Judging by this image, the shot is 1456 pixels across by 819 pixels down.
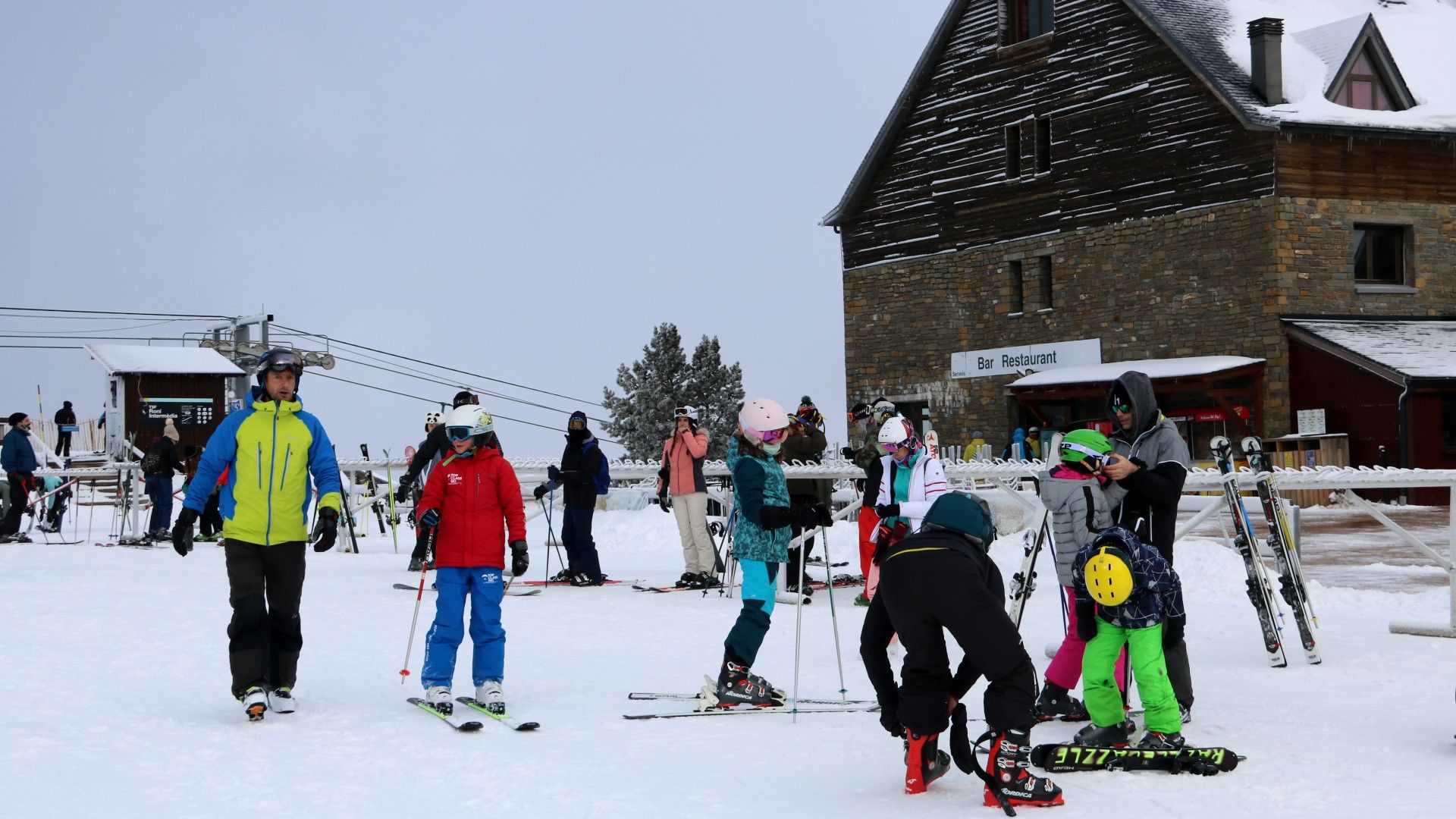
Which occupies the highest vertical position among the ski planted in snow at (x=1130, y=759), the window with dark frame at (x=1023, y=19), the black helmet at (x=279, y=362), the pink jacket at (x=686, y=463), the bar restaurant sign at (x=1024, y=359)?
the window with dark frame at (x=1023, y=19)

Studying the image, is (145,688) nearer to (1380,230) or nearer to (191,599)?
(191,599)

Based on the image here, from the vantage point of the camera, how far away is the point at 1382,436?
25297mm

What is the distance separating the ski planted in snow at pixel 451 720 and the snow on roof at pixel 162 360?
1361 inches

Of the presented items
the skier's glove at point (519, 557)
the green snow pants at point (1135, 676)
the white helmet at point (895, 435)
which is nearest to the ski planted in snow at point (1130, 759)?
the green snow pants at point (1135, 676)

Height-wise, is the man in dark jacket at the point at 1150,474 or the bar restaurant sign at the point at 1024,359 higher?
the bar restaurant sign at the point at 1024,359

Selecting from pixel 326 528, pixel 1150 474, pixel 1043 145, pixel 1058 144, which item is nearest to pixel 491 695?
pixel 326 528

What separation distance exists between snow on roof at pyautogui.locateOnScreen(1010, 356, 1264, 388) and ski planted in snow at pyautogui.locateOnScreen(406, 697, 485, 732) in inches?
758

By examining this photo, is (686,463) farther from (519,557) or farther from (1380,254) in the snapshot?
(1380,254)

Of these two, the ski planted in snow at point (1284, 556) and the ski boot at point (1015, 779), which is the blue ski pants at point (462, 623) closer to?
the ski boot at point (1015, 779)

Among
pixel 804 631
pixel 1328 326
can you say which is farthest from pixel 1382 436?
pixel 804 631

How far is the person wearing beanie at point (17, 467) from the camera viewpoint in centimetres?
2027

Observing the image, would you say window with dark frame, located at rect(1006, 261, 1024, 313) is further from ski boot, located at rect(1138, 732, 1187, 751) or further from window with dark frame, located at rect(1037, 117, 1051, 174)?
ski boot, located at rect(1138, 732, 1187, 751)

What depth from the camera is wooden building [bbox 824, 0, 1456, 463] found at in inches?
1076

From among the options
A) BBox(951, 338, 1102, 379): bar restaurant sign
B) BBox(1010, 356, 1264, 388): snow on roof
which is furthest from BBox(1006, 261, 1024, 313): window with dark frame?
BBox(1010, 356, 1264, 388): snow on roof
